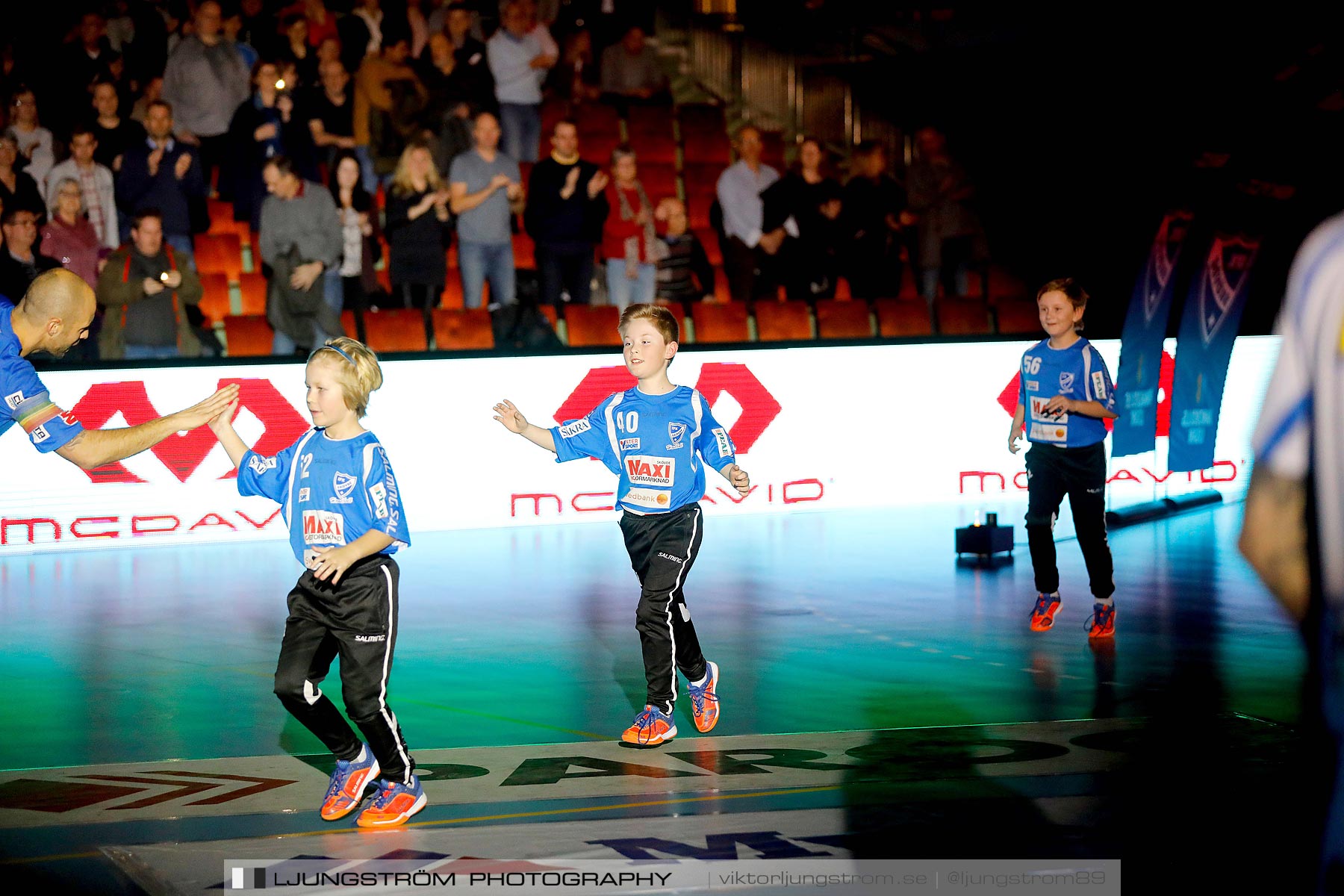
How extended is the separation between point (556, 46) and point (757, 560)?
25.9 feet

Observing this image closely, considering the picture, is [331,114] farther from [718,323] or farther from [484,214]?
[718,323]

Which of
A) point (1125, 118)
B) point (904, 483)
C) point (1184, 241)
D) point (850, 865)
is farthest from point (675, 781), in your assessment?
point (1125, 118)

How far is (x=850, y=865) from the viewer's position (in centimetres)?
438

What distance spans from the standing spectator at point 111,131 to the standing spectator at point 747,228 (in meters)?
6.01

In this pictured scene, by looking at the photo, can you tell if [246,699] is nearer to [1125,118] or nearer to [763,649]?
[763,649]

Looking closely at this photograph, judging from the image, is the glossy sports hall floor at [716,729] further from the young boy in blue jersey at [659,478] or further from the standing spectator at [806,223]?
the standing spectator at [806,223]

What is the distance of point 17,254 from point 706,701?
383 inches

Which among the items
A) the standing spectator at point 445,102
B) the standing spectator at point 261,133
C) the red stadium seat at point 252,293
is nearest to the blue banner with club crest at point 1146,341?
the standing spectator at point 445,102

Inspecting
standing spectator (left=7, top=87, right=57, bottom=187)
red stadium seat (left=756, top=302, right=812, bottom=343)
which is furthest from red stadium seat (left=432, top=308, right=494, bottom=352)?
standing spectator (left=7, top=87, right=57, bottom=187)

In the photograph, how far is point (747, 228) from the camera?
1581 centimetres

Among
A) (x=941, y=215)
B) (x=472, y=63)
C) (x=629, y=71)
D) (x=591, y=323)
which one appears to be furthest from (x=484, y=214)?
(x=941, y=215)

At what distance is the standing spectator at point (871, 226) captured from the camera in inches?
638

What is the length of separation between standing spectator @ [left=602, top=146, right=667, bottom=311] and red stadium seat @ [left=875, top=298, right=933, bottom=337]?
2.60 metres

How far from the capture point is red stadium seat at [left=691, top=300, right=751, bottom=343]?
15266 mm
